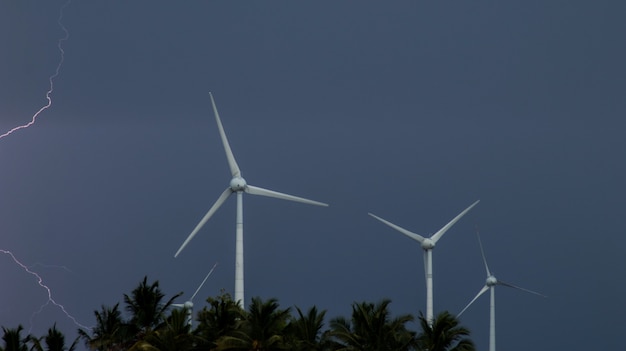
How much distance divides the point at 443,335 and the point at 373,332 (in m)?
3.93

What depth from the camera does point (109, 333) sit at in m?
77.4

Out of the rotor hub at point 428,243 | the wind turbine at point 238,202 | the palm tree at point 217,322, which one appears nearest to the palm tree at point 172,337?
the palm tree at point 217,322

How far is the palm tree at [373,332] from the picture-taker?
72.1 metres

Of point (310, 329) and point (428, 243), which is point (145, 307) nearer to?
point (310, 329)

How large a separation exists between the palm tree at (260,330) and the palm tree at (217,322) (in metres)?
0.55

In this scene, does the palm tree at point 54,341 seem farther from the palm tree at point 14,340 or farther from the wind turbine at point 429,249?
the wind turbine at point 429,249

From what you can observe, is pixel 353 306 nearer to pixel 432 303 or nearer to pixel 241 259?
pixel 241 259

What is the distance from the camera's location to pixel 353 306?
241ft

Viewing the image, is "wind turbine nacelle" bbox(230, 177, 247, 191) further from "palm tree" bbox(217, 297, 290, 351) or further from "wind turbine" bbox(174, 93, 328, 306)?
"palm tree" bbox(217, 297, 290, 351)

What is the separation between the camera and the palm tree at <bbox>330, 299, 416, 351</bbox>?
72.1 meters

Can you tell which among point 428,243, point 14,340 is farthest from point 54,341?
Result: point 428,243

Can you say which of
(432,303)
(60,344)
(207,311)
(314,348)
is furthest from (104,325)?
(432,303)

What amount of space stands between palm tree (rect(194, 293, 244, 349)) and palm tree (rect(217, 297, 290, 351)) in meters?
0.55

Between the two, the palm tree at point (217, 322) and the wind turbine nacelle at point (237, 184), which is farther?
the wind turbine nacelle at point (237, 184)
